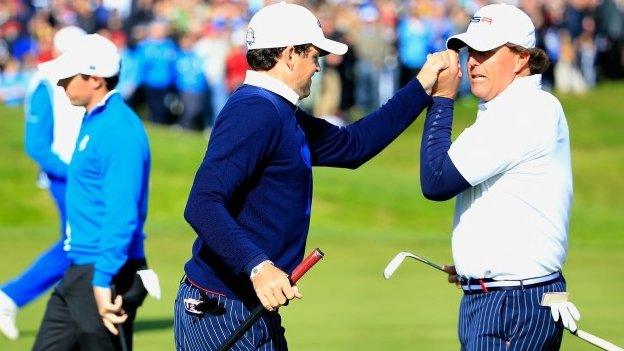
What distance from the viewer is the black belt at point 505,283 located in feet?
19.0

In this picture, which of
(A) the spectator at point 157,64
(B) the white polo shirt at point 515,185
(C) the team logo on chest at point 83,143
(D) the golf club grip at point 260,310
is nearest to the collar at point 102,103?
(C) the team logo on chest at point 83,143

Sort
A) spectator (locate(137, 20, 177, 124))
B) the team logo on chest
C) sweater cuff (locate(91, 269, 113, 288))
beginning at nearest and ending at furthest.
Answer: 1. sweater cuff (locate(91, 269, 113, 288))
2. the team logo on chest
3. spectator (locate(137, 20, 177, 124))

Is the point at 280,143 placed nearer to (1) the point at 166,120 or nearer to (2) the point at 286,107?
(2) the point at 286,107

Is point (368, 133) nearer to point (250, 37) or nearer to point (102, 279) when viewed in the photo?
point (250, 37)

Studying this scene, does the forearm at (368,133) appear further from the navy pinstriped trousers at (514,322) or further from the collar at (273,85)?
the navy pinstriped trousers at (514,322)

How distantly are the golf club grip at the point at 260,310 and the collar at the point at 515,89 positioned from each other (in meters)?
1.05

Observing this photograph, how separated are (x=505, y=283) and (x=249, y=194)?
1.14m

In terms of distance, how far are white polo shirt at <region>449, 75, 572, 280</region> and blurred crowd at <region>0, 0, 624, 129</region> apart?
18.4 metres

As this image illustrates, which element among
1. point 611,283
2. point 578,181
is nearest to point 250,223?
point 611,283

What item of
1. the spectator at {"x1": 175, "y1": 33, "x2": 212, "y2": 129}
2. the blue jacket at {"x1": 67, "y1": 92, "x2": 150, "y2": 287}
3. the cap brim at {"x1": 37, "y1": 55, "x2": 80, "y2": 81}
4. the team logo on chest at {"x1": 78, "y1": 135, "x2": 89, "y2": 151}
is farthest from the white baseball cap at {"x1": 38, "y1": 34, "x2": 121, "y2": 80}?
the spectator at {"x1": 175, "y1": 33, "x2": 212, "y2": 129}

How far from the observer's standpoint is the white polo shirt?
18.6ft

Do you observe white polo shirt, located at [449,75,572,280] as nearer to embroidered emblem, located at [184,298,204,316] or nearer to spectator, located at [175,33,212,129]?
embroidered emblem, located at [184,298,204,316]

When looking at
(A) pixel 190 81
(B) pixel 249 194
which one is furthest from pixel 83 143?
(A) pixel 190 81

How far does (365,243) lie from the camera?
16.1 m
